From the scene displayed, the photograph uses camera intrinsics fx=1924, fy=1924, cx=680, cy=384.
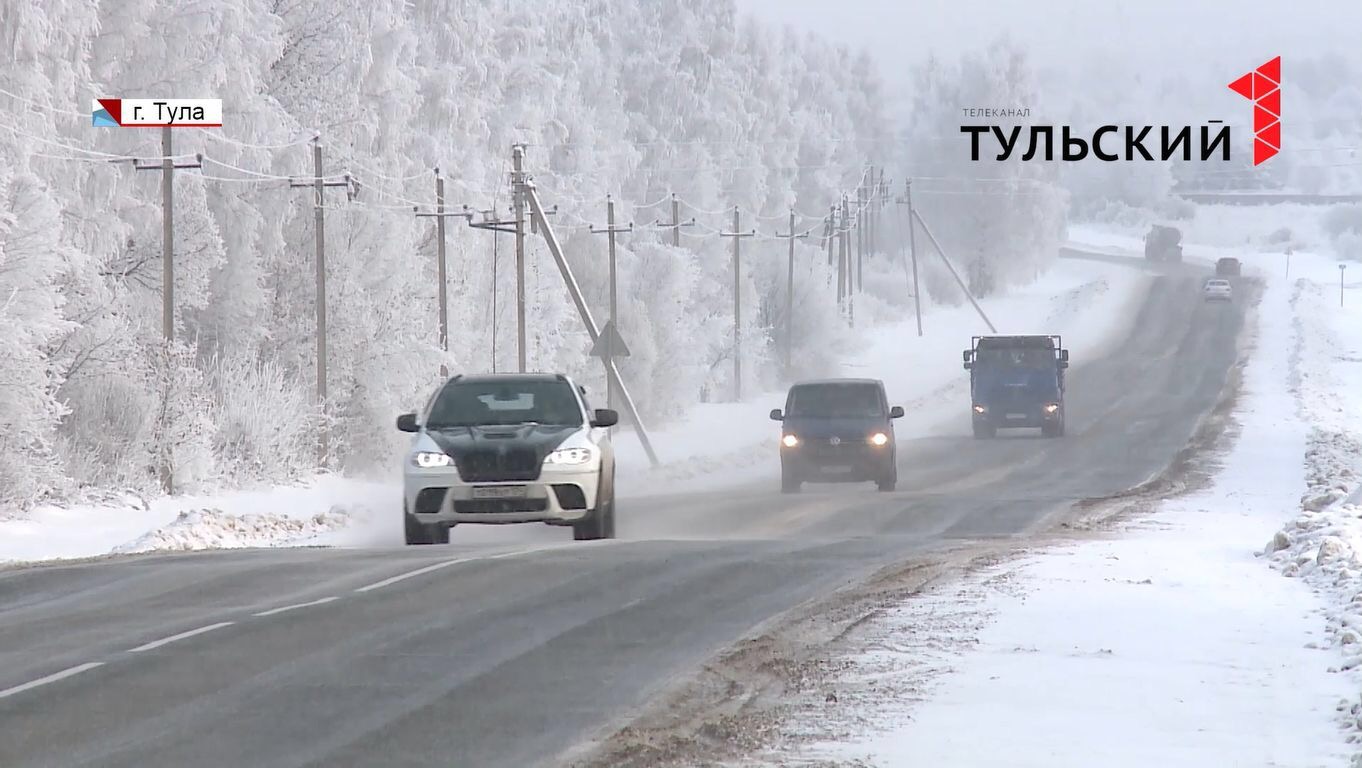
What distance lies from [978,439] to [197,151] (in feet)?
77.6

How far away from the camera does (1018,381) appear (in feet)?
162

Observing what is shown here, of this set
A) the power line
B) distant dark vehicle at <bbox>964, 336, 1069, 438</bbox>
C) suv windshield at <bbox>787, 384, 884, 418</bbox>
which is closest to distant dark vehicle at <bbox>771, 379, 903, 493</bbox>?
suv windshield at <bbox>787, 384, 884, 418</bbox>

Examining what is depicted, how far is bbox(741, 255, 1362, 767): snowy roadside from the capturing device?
27.8 feet

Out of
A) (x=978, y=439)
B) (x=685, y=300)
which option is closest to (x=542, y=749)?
(x=978, y=439)

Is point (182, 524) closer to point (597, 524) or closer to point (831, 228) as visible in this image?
point (597, 524)

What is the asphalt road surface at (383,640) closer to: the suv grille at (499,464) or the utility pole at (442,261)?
the suv grille at (499,464)

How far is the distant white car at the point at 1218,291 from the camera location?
107 meters

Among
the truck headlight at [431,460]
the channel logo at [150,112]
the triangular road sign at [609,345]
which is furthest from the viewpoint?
the triangular road sign at [609,345]

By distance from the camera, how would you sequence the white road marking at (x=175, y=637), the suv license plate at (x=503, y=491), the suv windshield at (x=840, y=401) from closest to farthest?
1. the white road marking at (x=175, y=637)
2. the suv license plate at (x=503, y=491)
3. the suv windshield at (x=840, y=401)

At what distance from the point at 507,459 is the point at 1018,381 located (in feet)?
106

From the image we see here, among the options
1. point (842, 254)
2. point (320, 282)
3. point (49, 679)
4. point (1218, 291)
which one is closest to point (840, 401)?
point (320, 282)

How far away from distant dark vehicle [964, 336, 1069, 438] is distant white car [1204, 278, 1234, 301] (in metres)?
60.8

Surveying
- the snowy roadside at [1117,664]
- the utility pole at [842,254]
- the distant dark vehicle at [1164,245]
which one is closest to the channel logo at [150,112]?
the snowy roadside at [1117,664]

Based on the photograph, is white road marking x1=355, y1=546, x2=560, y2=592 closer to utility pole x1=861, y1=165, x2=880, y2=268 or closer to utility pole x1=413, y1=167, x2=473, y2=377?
utility pole x1=413, y1=167, x2=473, y2=377
